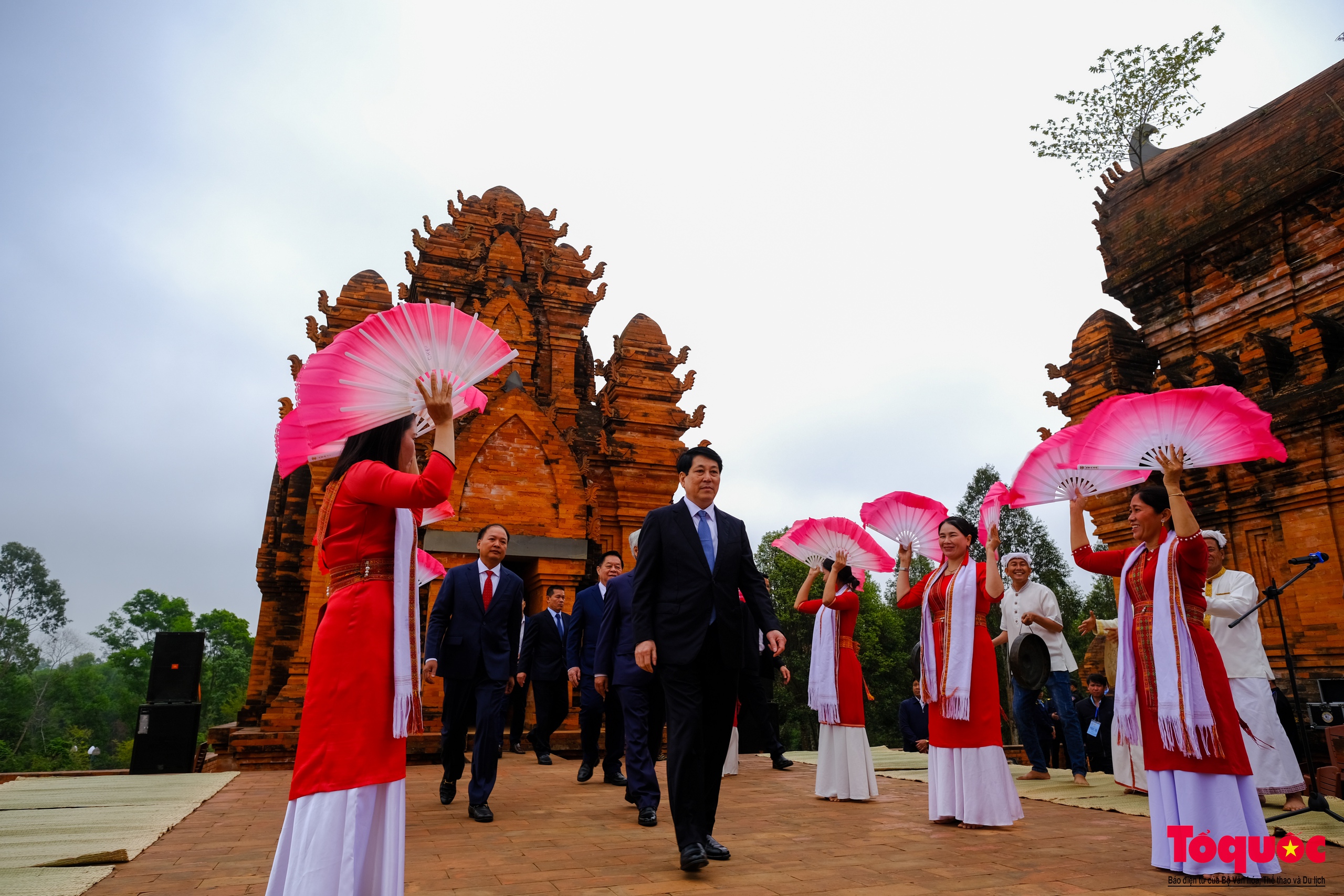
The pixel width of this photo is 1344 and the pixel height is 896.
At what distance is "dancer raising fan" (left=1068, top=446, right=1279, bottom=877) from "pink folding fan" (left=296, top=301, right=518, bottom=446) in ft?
10.9

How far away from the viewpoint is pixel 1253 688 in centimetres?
547

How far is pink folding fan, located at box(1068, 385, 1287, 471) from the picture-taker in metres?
3.87

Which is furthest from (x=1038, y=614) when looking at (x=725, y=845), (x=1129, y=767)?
(x=725, y=845)

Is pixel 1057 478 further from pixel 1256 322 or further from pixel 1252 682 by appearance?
pixel 1256 322

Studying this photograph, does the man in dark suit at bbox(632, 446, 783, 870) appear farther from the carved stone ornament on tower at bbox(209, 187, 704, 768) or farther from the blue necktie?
the carved stone ornament on tower at bbox(209, 187, 704, 768)

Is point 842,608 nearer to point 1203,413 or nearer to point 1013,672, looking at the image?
point 1013,672

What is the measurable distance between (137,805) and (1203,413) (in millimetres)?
7542

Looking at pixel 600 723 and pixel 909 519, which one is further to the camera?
pixel 600 723

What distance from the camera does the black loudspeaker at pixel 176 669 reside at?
9.59 meters

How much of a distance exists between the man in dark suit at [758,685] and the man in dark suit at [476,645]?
1.74 m

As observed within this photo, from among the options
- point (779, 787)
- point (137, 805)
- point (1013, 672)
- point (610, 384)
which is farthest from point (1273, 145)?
point (137, 805)

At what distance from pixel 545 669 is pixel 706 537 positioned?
501 centimetres

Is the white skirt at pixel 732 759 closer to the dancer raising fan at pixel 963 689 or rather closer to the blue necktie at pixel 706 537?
the dancer raising fan at pixel 963 689

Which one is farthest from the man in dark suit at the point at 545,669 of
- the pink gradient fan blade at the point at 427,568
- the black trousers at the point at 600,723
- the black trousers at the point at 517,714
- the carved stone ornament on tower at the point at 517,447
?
the pink gradient fan blade at the point at 427,568
